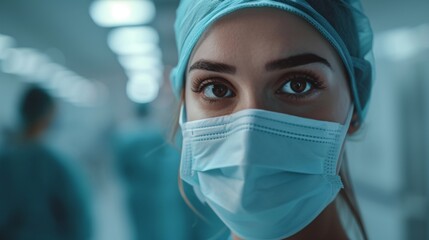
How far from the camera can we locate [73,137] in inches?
291

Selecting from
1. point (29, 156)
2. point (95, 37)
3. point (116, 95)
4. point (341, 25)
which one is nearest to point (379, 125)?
point (341, 25)

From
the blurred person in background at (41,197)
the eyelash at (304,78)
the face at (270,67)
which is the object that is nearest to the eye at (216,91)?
the face at (270,67)

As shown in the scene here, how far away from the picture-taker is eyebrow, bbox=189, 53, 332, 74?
2.16 ft

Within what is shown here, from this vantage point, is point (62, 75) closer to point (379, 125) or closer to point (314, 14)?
point (379, 125)

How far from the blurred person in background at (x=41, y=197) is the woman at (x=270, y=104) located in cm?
160

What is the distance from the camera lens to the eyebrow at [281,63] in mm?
659

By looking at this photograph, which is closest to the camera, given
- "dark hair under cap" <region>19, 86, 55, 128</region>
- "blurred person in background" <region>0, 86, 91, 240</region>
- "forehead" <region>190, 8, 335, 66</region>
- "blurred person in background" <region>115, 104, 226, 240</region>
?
"forehead" <region>190, 8, 335, 66</region>

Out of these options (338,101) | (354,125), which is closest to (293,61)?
(338,101)

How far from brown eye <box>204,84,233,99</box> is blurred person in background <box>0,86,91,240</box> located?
1638 mm

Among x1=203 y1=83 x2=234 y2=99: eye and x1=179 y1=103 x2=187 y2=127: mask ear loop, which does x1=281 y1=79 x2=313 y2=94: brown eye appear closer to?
x1=203 y1=83 x2=234 y2=99: eye

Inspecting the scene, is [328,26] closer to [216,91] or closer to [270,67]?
[270,67]

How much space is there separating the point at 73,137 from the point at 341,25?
741cm

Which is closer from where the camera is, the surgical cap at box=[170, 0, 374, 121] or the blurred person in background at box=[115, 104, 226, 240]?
the surgical cap at box=[170, 0, 374, 121]

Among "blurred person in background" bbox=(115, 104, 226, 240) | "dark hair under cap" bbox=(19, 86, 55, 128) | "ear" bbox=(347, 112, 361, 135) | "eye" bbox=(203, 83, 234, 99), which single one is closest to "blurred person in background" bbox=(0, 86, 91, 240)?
"dark hair under cap" bbox=(19, 86, 55, 128)
